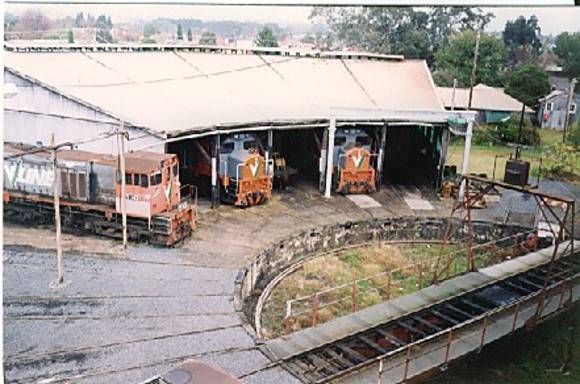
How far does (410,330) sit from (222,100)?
9.00 metres

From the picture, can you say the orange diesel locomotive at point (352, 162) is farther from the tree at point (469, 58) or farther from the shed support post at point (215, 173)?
the tree at point (469, 58)

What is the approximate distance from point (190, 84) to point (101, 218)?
17.2 ft

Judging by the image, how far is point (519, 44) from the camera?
18.8 metres

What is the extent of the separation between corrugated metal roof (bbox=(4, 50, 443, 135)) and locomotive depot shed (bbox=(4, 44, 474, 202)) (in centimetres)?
3

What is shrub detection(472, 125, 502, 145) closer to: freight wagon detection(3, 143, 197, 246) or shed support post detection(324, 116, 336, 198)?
shed support post detection(324, 116, 336, 198)

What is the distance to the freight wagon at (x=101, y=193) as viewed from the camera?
1202 cm

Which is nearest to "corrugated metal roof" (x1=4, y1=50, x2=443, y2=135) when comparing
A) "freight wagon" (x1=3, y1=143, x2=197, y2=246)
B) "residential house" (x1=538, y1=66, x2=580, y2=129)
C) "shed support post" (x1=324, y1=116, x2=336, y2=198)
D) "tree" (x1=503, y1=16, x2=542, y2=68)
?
"shed support post" (x1=324, y1=116, x2=336, y2=198)

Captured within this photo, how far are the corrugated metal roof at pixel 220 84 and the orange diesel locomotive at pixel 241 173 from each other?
0.77 m

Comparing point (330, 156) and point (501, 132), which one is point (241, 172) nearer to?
point (330, 156)

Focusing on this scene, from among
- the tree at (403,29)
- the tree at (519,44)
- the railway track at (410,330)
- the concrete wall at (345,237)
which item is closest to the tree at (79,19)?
the concrete wall at (345,237)

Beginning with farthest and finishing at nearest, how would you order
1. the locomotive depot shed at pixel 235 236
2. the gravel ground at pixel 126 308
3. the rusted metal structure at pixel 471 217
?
the rusted metal structure at pixel 471 217, the locomotive depot shed at pixel 235 236, the gravel ground at pixel 126 308

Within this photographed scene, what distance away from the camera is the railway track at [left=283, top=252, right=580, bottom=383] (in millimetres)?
7844

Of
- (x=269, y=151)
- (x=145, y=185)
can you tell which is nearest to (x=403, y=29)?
(x=269, y=151)

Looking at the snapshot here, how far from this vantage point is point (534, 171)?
21000mm
